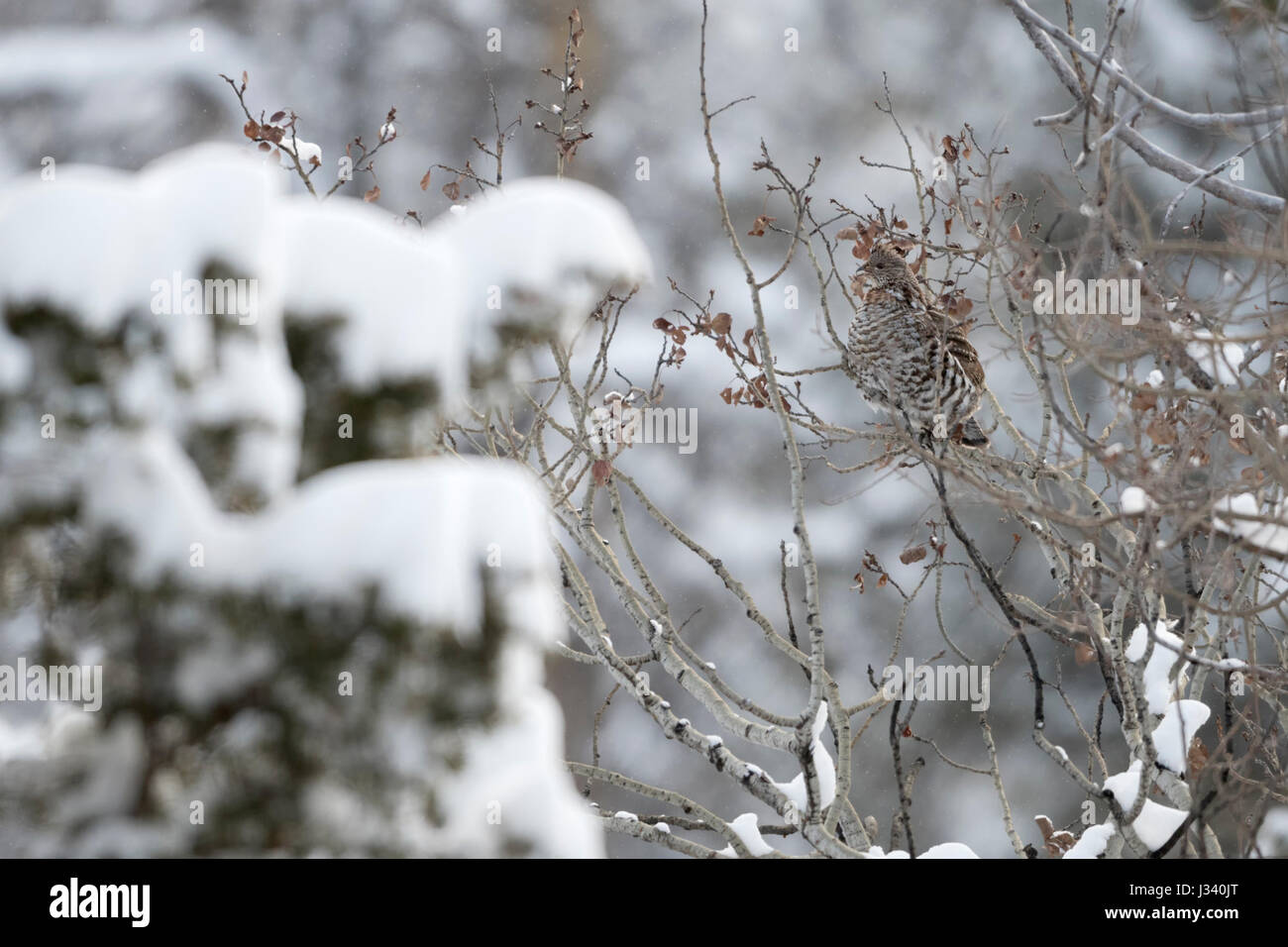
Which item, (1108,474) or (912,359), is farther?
(912,359)

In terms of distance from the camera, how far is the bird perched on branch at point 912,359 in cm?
328

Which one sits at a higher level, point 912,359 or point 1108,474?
point 912,359

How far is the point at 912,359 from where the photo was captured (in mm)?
3297

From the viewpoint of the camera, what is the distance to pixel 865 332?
11.0 ft

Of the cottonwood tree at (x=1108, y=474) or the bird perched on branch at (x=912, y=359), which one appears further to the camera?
the bird perched on branch at (x=912, y=359)

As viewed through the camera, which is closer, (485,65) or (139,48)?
(139,48)

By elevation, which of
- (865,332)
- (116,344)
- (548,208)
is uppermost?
(865,332)

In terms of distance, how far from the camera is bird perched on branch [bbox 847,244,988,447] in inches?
129

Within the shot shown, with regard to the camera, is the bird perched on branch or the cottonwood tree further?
the bird perched on branch

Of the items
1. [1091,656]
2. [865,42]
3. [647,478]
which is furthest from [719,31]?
[1091,656]

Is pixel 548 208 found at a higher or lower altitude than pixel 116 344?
higher

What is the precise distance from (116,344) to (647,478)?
366 inches
